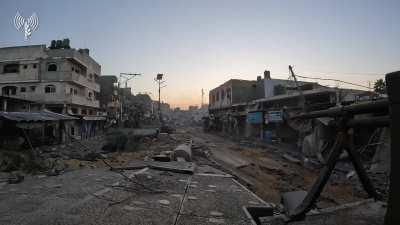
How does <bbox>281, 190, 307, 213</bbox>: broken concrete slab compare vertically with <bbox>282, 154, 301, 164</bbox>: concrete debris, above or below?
above

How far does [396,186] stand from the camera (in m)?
2.83

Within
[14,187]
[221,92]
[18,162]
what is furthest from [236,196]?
[221,92]

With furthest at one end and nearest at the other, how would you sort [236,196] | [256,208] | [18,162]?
1. [18,162]
2. [236,196]
3. [256,208]

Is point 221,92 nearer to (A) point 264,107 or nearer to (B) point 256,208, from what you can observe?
(A) point 264,107

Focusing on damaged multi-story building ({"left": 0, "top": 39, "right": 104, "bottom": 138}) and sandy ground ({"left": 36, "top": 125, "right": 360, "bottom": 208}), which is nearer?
sandy ground ({"left": 36, "top": 125, "right": 360, "bottom": 208})

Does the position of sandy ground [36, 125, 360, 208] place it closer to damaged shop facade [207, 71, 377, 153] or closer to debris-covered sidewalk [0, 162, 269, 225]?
debris-covered sidewalk [0, 162, 269, 225]

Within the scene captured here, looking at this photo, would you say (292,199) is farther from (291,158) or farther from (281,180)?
(291,158)

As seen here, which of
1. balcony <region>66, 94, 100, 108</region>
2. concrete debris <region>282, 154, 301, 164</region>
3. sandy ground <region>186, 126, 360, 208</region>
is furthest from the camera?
balcony <region>66, 94, 100, 108</region>

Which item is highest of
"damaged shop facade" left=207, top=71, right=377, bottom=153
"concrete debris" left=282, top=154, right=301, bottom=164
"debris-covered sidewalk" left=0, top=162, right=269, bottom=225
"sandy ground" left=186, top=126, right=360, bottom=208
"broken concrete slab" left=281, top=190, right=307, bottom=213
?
"damaged shop facade" left=207, top=71, right=377, bottom=153

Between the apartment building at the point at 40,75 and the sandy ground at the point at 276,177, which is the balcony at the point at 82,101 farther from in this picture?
the sandy ground at the point at 276,177

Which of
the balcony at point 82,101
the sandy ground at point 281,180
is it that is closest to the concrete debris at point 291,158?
the sandy ground at point 281,180

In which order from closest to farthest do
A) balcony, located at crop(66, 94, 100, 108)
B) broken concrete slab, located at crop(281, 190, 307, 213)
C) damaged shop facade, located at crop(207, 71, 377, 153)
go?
broken concrete slab, located at crop(281, 190, 307, 213) < damaged shop facade, located at crop(207, 71, 377, 153) < balcony, located at crop(66, 94, 100, 108)

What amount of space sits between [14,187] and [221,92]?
1833 inches

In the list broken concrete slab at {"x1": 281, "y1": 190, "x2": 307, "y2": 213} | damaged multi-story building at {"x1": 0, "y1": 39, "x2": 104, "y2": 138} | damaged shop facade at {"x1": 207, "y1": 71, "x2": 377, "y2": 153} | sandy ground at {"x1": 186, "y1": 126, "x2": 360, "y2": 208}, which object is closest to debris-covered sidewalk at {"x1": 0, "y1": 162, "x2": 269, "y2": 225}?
broken concrete slab at {"x1": 281, "y1": 190, "x2": 307, "y2": 213}
